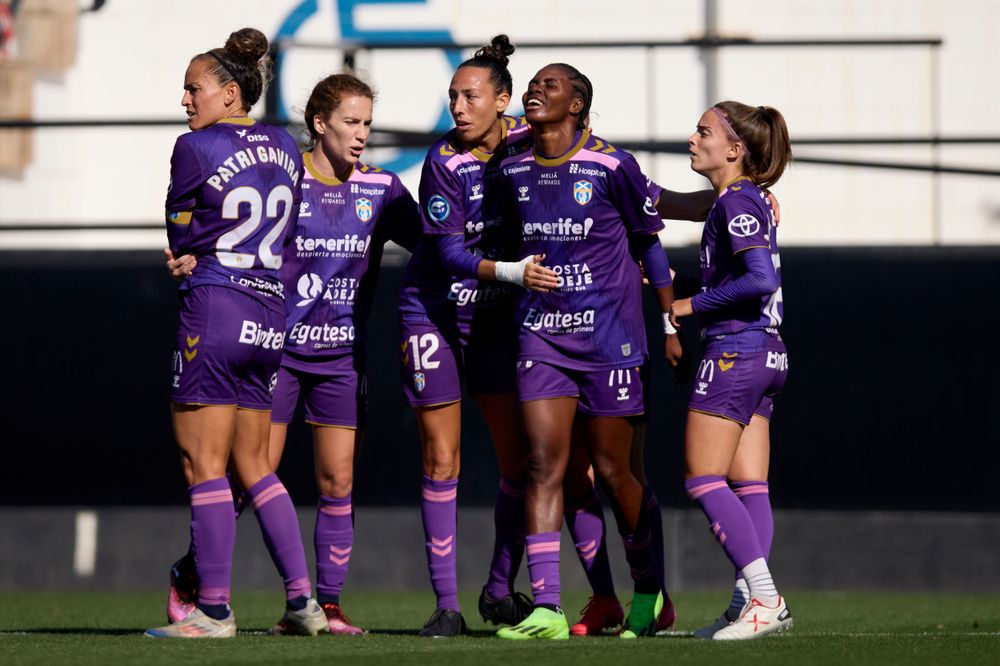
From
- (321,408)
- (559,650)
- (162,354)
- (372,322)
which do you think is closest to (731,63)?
(372,322)

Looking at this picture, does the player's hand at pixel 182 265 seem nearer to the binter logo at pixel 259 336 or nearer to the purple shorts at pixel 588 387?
the binter logo at pixel 259 336

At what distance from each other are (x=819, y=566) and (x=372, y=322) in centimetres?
267

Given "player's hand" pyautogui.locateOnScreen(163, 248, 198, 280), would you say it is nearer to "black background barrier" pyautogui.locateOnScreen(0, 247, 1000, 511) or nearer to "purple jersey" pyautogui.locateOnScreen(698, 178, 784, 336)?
"purple jersey" pyautogui.locateOnScreen(698, 178, 784, 336)

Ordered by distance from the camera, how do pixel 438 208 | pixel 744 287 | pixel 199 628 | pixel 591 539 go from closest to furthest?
pixel 199 628
pixel 744 287
pixel 438 208
pixel 591 539

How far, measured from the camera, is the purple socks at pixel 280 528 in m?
5.69

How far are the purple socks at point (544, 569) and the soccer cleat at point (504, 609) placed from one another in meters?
0.42

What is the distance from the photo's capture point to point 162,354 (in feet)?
30.7

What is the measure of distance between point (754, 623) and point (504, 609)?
1.00m

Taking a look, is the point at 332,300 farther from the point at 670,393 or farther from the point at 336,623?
the point at 670,393

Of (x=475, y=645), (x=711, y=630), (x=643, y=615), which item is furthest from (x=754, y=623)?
(x=475, y=645)

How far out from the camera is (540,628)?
5.52 m

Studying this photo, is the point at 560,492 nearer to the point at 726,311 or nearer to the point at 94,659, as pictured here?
the point at 726,311

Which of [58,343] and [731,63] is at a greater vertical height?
[731,63]

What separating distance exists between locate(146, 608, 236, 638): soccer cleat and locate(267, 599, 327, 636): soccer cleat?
0.30 meters
